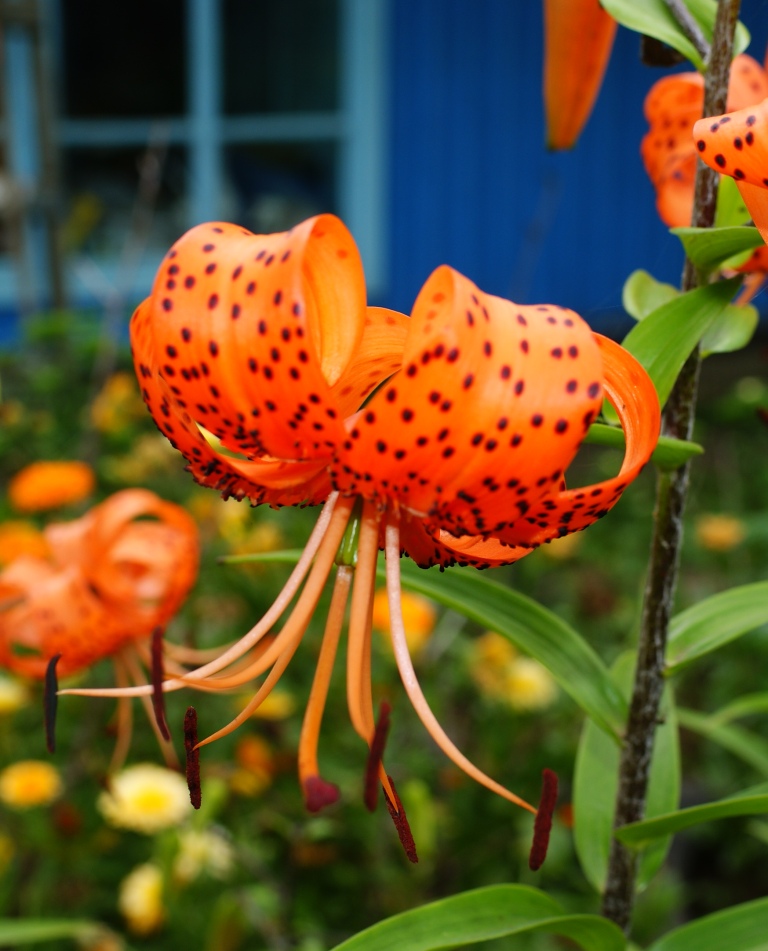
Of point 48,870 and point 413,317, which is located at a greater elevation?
point 413,317

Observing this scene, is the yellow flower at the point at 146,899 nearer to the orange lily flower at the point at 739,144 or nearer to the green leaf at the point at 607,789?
the green leaf at the point at 607,789

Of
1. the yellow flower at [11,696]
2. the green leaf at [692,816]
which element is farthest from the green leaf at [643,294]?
the yellow flower at [11,696]

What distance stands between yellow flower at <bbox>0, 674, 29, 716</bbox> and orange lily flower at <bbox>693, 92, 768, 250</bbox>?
1263mm

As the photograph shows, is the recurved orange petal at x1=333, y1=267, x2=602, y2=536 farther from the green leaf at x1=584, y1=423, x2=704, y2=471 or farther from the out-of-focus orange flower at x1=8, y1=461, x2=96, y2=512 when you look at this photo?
the out-of-focus orange flower at x1=8, y1=461, x2=96, y2=512

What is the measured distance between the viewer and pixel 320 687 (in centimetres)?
62

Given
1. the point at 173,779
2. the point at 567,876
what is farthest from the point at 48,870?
the point at 567,876

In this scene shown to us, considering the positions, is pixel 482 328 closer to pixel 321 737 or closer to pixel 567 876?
pixel 321 737

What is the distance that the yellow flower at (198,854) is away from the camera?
1224 mm

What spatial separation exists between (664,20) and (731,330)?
20 cm

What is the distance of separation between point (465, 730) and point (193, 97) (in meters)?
3.22

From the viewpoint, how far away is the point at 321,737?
1569 mm

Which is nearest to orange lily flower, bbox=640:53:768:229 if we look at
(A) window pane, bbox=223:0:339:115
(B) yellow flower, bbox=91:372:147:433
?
(B) yellow flower, bbox=91:372:147:433

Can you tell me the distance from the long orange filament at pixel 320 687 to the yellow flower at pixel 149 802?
0.68m

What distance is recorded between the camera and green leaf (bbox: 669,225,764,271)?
1.87 ft
